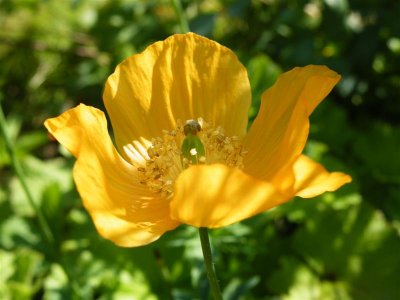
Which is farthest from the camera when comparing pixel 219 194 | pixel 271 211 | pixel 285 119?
pixel 271 211

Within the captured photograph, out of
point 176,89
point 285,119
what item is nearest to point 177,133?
point 176,89

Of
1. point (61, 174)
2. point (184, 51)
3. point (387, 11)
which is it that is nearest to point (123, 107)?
point (184, 51)

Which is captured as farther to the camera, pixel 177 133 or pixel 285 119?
pixel 177 133

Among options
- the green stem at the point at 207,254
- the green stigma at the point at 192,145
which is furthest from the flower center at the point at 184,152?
the green stem at the point at 207,254

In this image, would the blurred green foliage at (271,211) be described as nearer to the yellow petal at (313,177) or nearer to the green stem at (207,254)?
the green stem at (207,254)

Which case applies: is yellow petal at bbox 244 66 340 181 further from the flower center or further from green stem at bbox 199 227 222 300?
green stem at bbox 199 227 222 300

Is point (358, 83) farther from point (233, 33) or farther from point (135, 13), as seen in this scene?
point (135, 13)

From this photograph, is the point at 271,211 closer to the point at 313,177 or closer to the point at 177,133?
the point at 177,133

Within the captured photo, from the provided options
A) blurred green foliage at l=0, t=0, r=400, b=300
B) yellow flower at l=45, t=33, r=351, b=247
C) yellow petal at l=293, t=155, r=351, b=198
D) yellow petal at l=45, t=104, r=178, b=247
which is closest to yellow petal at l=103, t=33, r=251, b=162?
yellow flower at l=45, t=33, r=351, b=247
